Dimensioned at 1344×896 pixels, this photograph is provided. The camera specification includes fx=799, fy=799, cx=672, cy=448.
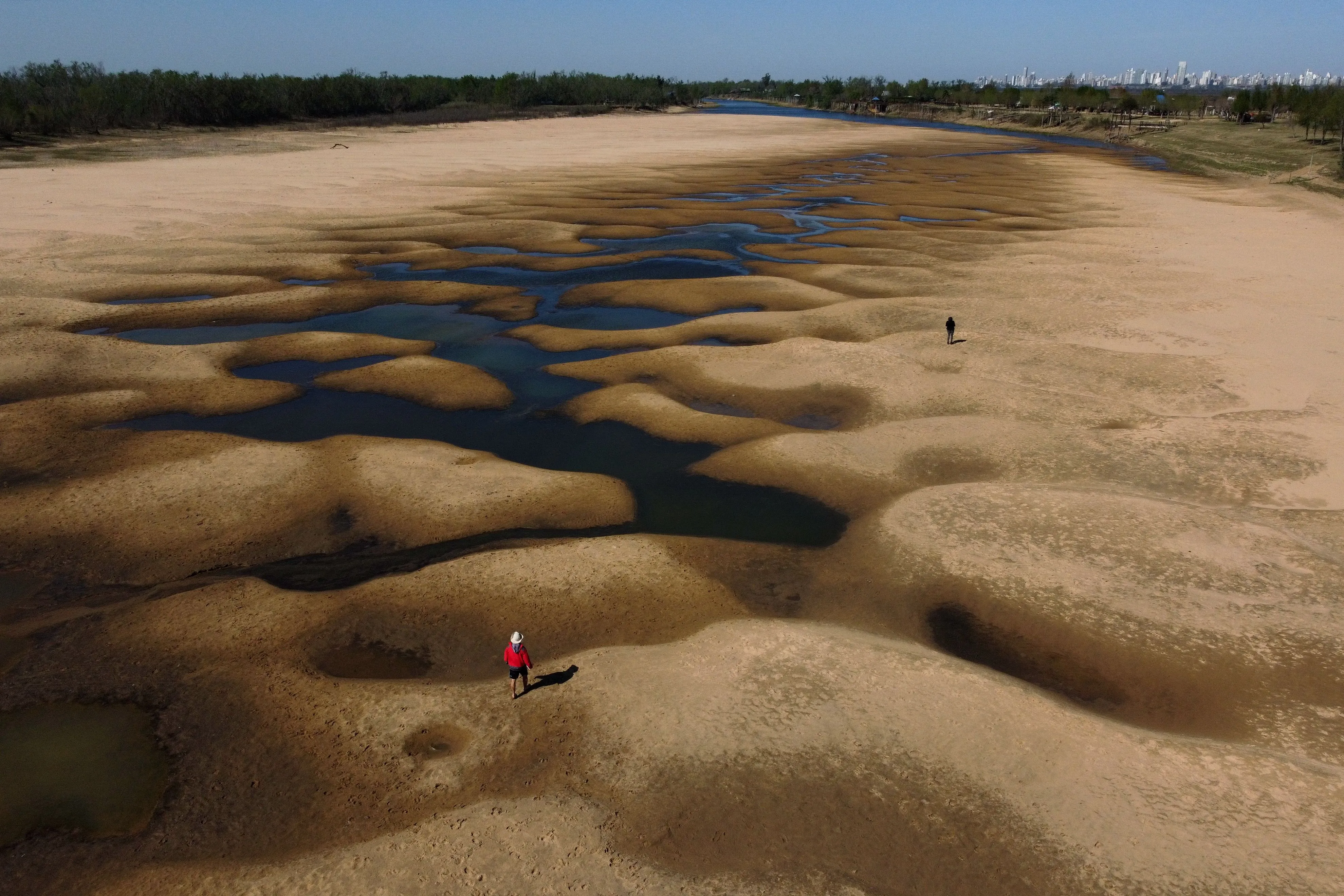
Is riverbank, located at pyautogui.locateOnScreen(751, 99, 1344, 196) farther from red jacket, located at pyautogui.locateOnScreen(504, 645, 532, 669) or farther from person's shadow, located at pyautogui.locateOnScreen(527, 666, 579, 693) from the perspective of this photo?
red jacket, located at pyautogui.locateOnScreen(504, 645, 532, 669)

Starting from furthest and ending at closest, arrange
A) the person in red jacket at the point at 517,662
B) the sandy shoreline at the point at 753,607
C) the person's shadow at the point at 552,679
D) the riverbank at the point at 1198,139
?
1. the riverbank at the point at 1198,139
2. the person's shadow at the point at 552,679
3. the person in red jacket at the point at 517,662
4. the sandy shoreline at the point at 753,607

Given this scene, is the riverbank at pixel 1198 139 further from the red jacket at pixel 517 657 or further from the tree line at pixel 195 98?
the tree line at pixel 195 98

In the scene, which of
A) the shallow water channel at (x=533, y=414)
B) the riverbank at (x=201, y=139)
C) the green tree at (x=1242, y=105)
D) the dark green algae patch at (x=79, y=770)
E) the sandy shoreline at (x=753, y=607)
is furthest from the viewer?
the green tree at (x=1242, y=105)

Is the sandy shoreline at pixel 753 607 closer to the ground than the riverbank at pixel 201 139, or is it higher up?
closer to the ground

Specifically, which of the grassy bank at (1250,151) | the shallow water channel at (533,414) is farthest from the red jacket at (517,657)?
the grassy bank at (1250,151)

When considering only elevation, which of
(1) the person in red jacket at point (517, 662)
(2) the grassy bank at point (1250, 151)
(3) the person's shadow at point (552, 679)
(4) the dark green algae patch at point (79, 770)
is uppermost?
(2) the grassy bank at point (1250, 151)

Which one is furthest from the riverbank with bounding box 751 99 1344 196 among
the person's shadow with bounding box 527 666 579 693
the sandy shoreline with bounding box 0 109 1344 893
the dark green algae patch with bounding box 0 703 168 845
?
the dark green algae patch with bounding box 0 703 168 845
